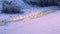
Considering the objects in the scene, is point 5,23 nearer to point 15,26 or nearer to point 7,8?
point 15,26

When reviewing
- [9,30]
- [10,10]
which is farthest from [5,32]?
[10,10]

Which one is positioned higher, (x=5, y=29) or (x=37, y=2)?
(x=5, y=29)

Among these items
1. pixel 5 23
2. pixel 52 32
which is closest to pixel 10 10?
pixel 5 23

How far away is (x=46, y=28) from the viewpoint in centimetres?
896

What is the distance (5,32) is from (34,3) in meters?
12.2

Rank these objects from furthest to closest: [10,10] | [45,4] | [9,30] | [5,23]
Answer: [45,4] → [10,10] → [5,23] → [9,30]

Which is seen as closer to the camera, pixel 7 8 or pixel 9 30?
pixel 9 30

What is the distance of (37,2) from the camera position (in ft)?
66.5

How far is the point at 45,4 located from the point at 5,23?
10402 millimetres

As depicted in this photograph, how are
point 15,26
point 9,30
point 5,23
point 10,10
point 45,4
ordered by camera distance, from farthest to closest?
point 45,4 < point 10,10 < point 5,23 < point 15,26 < point 9,30

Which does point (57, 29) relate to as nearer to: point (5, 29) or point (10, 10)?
point (5, 29)

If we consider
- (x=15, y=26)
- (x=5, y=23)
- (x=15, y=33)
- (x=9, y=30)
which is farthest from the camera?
(x=5, y=23)

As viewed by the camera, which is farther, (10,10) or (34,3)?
(34,3)

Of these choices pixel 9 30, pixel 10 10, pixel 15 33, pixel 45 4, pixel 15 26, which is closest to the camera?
pixel 15 33
